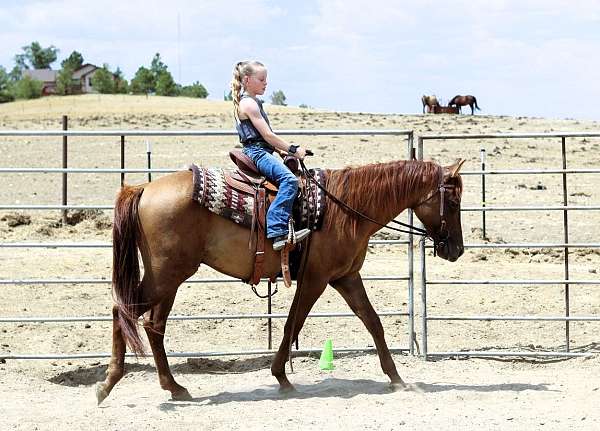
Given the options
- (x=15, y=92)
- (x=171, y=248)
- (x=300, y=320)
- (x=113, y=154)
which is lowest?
(x=300, y=320)

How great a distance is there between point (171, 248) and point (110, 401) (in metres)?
1.20

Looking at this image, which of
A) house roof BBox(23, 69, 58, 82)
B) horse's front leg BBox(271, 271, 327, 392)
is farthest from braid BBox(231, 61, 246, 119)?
house roof BBox(23, 69, 58, 82)

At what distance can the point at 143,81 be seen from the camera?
272 feet

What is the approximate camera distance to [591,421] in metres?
5.78

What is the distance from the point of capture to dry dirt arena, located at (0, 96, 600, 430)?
6.14 meters

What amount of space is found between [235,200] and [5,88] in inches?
3609

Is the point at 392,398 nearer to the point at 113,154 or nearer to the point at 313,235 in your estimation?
the point at 313,235

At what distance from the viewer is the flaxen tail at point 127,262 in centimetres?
648

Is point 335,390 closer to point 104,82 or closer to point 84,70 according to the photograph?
point 104,82

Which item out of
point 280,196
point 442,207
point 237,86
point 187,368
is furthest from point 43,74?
point 442,207

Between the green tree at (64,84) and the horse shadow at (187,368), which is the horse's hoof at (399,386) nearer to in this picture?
the horse shadow at (187,368)

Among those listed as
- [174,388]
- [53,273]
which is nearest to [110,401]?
[174,388]

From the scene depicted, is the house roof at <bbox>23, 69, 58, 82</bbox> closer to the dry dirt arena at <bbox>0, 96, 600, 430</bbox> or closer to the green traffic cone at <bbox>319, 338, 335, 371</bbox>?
the dry dirt arena at <bbox>0, 96, 600, 430</bbox>

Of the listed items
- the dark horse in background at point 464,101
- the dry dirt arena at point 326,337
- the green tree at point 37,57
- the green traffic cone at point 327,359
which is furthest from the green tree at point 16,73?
the green traffic cone at point 327,359
